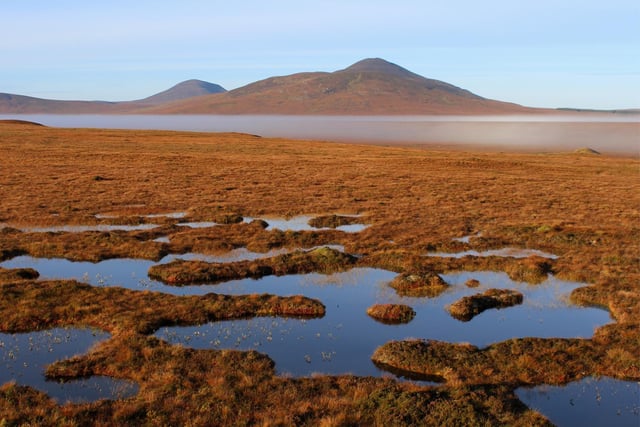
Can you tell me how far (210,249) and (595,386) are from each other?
2190 cm

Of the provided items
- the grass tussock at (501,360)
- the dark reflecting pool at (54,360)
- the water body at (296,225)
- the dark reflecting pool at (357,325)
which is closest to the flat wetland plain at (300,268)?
the grass tussock at (501,360)

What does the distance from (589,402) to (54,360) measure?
1684 cm

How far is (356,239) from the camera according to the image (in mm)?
35500

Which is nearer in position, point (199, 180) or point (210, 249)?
point (210, 249)

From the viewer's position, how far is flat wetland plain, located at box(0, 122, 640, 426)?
614 inches

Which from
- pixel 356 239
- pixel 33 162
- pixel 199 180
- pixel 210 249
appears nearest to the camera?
pixel 210 249

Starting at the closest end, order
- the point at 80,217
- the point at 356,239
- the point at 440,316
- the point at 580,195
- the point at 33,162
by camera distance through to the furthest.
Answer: the point at 440,316, the point at 356,239, the point at 80,217, the point at 580,195, the point at 33,162

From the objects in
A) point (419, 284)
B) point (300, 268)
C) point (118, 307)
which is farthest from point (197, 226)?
point (419, 284)

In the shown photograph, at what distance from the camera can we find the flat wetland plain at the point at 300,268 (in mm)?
15602

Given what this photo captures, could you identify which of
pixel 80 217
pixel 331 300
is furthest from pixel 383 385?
pixel 80 217

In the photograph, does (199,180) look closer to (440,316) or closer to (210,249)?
(210,249)

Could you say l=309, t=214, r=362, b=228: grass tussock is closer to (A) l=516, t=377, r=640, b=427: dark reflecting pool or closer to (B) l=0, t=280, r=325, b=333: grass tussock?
(B) l=0, t=280, r=325, b=333: grass tussock

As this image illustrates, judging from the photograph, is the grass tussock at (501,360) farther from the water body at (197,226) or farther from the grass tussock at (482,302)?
the water body at (197,226)

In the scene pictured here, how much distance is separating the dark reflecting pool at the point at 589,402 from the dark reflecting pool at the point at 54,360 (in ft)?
39.6
